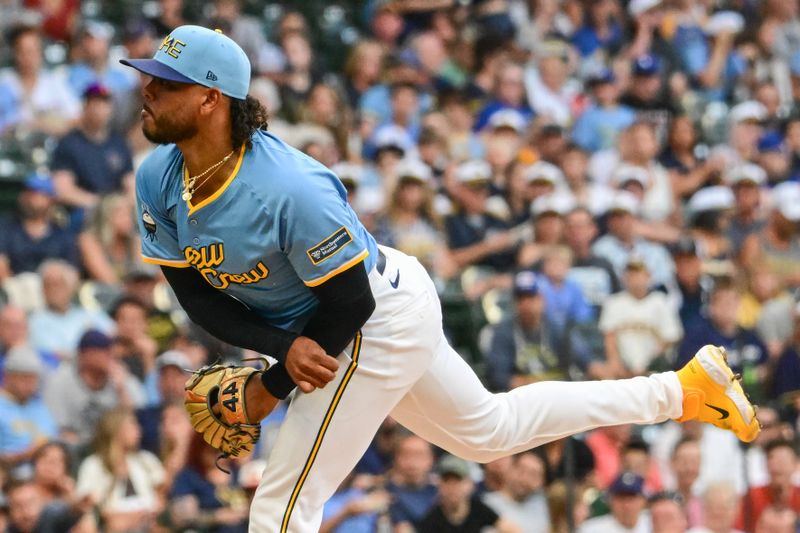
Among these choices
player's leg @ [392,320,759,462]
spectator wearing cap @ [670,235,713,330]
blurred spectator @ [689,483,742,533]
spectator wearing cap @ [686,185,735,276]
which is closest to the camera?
player's leg @ [392,320,759,462]

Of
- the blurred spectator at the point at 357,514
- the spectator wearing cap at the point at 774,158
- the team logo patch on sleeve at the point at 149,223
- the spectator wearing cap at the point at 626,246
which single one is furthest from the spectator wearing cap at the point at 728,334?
the team logo patch on sleeve at the point at 149,223

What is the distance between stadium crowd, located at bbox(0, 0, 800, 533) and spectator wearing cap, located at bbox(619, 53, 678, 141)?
0.04m

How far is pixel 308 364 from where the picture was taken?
502cm

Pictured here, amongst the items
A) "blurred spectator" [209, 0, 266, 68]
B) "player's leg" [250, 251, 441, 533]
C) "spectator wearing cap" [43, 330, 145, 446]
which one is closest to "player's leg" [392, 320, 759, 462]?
"player's leg" [250, 251, 441, 533]

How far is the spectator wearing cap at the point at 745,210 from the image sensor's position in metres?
11.5

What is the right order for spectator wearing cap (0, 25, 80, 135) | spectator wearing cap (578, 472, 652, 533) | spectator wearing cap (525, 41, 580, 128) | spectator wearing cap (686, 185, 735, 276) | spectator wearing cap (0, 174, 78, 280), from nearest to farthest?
spectator wearing cap (578, 472, 652, 533), spectator wearing cap (0, 174, 78, 280), spectator wearing cap (0, 25, 80, 135), spectator wearing cap (686, 185, 735, 276), spectator wearing cap (525, 41, 580, 128)

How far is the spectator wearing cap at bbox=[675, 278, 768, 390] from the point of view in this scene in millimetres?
9750

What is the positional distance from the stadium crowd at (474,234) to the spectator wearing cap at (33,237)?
2 centimetres

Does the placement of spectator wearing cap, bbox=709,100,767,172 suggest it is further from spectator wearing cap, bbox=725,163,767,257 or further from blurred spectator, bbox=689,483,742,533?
blurred spectator, bbox=689,483,742,533

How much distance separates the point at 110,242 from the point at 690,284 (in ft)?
13.3

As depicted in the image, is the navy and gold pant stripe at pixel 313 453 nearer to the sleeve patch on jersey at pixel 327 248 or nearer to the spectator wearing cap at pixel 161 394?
the sleeve patch on jersey at pixel 327 248

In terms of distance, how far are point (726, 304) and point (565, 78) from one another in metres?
4.08

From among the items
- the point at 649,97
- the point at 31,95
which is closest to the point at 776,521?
the point at 649,97

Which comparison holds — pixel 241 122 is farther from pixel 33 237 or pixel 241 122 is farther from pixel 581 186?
pixel 581 186
